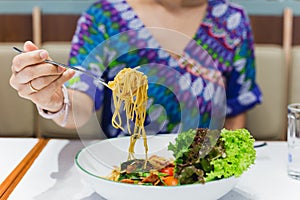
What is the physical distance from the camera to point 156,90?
1.00 m

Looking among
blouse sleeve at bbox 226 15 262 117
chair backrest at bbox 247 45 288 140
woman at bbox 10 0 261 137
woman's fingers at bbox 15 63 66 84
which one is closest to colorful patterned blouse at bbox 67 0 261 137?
woman at bbox 10 0 261 137

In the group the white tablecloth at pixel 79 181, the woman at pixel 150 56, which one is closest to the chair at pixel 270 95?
the woman at pixel 150 56

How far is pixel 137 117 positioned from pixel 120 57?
0.17 m

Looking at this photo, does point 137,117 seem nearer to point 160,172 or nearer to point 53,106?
point 160,172

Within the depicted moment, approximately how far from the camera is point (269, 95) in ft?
6.15

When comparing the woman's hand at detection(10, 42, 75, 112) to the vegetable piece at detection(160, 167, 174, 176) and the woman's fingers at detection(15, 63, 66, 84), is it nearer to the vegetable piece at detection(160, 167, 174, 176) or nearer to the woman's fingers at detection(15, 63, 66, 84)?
the woman's fingers at detection(15, 63, 66, 84)

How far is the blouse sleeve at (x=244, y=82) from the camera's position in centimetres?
163

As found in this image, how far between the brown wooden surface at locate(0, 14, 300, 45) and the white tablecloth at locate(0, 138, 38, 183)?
88 centimetres

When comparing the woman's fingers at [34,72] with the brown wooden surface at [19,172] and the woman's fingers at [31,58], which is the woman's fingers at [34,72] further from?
the brown wooden surface at [19,172]

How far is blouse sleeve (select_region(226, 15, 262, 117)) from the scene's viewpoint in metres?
1.63

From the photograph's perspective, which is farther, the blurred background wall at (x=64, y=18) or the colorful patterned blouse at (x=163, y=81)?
the blurred background wall at (x=64, y=18)

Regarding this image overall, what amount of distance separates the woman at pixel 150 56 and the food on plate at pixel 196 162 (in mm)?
48

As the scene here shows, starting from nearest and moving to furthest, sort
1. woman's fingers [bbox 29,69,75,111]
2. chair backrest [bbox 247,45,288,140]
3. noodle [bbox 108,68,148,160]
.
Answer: noodle [bbox 108,68,148,160], woman's fingers [bbox 29,69,75,111], chair backrest [bbox 247,45,288,140]

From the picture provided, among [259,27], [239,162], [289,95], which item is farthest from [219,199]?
[259,27]
